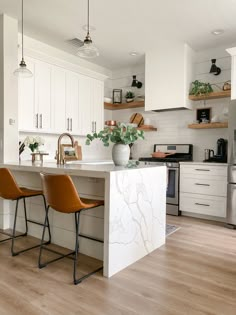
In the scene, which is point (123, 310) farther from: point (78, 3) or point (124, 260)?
point (78, 3)

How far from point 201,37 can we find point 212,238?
2967 mm

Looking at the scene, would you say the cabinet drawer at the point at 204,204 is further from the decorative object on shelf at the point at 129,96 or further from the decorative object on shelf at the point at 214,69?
the decorative object on shelf at the point at 129,96

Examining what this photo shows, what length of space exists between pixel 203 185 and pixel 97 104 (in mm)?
2566

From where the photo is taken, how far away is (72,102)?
4.71 m

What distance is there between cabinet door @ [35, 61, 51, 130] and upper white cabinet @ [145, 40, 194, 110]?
174 cm

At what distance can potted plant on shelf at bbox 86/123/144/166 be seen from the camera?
2.61 meters

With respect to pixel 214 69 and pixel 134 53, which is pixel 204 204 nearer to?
pixel 214 69

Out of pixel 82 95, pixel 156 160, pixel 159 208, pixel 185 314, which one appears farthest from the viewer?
pixel 82 95

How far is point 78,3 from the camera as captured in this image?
3.16 meters

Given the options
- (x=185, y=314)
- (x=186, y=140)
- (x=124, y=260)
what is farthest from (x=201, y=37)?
(x=185, y=314)

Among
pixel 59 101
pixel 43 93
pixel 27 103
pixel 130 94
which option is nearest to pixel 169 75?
pixel 130 94

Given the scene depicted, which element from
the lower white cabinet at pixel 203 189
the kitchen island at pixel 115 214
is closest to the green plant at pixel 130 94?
the lower white cabinet at pixel 203 189

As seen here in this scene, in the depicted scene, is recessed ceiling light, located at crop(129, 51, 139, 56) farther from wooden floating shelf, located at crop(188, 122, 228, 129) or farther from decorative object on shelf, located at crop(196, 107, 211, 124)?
wooden floating shelf, located at crop(188, 122, 228, 129)

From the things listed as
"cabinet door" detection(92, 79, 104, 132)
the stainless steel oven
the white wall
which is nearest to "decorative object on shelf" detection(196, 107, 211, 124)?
the white wall
